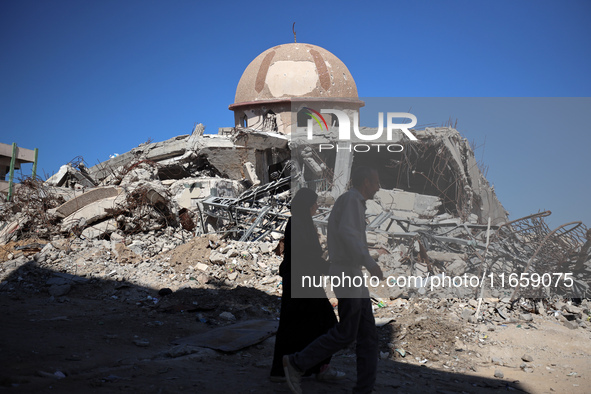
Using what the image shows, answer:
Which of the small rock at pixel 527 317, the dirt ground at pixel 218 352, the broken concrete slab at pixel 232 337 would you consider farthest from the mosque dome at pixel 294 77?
the broken concrete slab at pixel 232 337

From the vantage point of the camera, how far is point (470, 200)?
8711mm

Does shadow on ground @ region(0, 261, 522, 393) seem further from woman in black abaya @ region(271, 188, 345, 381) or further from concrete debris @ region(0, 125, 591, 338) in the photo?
concrete debris @ region(0, 125, 591, 338)

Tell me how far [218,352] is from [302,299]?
1.23 metres

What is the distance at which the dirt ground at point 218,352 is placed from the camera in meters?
3.20

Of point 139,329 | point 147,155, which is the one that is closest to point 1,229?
point 147,155

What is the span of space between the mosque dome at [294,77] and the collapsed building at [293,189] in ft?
0.15

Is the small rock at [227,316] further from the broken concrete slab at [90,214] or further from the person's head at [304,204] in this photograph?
the broken concrete slab at [90,214]

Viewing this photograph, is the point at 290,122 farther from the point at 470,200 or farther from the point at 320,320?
the point at 320,320

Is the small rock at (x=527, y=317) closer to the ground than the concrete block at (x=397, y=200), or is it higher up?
closer to the ground

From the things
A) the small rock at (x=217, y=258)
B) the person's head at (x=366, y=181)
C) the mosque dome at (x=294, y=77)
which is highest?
the mosque dome at (x=294, y=77)

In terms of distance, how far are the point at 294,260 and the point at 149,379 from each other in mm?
1315

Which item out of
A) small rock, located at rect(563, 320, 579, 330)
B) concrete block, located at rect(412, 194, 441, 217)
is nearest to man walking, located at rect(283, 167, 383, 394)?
small rock, located at rect(563, 320, 579, 330)

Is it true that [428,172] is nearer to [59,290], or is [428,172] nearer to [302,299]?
[302,299]

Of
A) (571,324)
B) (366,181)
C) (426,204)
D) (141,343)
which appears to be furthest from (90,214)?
(571,324)
